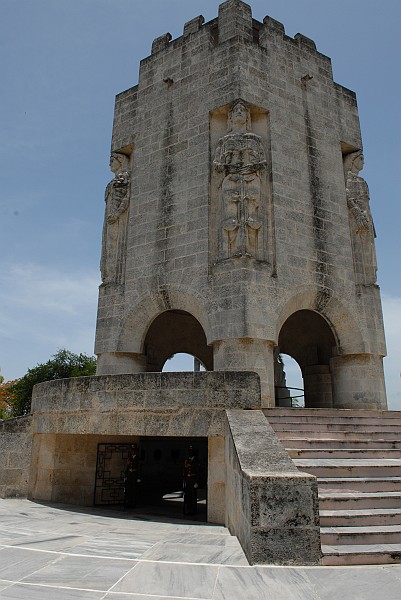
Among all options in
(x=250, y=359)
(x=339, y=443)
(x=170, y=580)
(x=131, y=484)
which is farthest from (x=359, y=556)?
(x=250, y=359)

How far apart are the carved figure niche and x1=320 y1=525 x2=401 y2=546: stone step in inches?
279

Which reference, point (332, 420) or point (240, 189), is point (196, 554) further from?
point (240, 189)

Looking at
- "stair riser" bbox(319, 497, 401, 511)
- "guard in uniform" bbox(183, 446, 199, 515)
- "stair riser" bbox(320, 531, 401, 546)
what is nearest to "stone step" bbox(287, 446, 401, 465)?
"stair riser" bbox(319, 497, 401, 511)

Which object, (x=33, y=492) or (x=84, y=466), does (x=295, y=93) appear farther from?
(x=33, y=492)

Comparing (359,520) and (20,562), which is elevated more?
(359,520)

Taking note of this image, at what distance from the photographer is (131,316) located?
12883mm

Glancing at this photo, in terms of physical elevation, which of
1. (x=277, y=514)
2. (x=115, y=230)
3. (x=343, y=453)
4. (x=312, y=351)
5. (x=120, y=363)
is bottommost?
(x=277, y=514)

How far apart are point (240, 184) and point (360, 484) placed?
7784 millimetres

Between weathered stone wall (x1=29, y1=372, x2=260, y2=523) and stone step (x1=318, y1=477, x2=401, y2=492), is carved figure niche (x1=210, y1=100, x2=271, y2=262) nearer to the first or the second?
weathered stone wall (x1=29, y1=372, x2=260, y2=523)

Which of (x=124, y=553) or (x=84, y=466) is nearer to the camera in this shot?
(x=124, y=553)

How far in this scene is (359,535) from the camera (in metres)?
4.89

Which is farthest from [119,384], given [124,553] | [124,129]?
[124,129]

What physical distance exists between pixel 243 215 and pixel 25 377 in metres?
30.0

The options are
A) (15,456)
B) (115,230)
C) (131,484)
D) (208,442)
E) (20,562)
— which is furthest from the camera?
(115,230)
